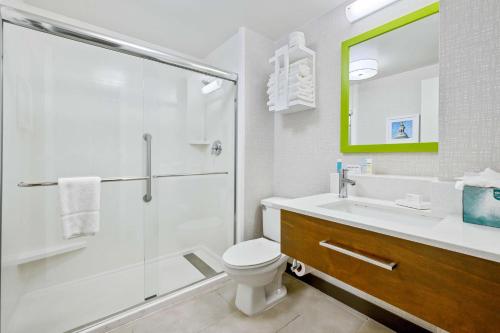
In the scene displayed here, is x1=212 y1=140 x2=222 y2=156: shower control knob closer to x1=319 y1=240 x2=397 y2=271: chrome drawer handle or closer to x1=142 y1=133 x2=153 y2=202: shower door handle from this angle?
x1=142 y1=133 x2=153 y2=202: shower door handle

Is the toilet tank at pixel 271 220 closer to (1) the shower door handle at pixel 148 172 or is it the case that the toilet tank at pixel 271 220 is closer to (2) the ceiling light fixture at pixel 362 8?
(1) the shower door handle at pixel 148 172

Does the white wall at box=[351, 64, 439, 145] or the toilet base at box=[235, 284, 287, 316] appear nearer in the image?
the white wall at box=[351, 64, 439, 145]

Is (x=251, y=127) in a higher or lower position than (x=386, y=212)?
higher

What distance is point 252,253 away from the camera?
5.10 feet

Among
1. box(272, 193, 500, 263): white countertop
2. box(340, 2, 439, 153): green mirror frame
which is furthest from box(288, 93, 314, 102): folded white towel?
box(272, 193, 500, 263): white countertop

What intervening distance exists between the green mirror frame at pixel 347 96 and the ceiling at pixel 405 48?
27mm

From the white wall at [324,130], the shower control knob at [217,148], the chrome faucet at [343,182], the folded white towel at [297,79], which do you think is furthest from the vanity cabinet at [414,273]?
the shower control knob at [217,148]

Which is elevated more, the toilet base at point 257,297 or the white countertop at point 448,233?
the white countertop at point 448,233

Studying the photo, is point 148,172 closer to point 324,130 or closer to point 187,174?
point 187,174

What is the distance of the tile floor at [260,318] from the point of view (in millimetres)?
1338

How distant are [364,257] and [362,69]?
1263mm

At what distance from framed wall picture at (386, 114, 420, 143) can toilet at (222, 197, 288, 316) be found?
0.85 meters

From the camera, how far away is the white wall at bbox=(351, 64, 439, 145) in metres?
1.26

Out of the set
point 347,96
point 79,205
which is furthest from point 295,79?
point 79,205
